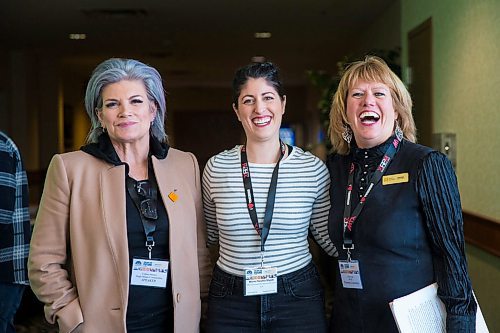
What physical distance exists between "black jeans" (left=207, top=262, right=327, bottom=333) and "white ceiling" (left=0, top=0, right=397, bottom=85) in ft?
15.9

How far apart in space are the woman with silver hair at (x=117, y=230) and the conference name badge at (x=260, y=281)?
224mm

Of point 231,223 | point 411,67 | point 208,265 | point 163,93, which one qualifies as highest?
point 411,67

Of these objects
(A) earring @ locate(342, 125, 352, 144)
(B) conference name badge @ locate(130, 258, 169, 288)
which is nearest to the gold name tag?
(A) earring @ locate(342, 125, 352, 144)

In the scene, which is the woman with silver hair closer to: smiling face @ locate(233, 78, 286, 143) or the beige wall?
smiling face @ locate(233, 78, 286, 143)

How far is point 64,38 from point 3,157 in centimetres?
732

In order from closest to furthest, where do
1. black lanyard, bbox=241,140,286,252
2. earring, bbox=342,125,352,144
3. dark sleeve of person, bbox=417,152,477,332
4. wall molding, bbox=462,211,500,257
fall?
dark sleeve of person, bbox=417,152,477,332, black lanyard, bbox=241,140,286,252, earring, bbox=342,125,352,144, wall molding, bbox=462,211,500,257

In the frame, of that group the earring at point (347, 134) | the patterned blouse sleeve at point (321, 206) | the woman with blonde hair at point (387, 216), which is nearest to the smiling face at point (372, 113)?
the woman with blonde hair at point (387, 216)

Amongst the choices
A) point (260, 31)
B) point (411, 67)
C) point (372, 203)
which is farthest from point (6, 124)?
point (372, 203)

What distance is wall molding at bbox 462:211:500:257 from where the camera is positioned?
3.27m

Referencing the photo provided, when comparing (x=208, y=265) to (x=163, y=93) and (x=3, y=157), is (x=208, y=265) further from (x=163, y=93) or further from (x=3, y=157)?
(x=3, y=157)

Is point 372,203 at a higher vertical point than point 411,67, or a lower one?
lower

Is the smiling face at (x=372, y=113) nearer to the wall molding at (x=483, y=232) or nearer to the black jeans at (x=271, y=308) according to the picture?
the black jeans at (x=271, y=308)

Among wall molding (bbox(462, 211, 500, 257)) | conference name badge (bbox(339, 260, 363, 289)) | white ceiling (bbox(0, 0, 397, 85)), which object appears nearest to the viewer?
conference name badge (bbox(339, 260, 363, 289))

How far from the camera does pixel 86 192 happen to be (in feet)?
6.66
